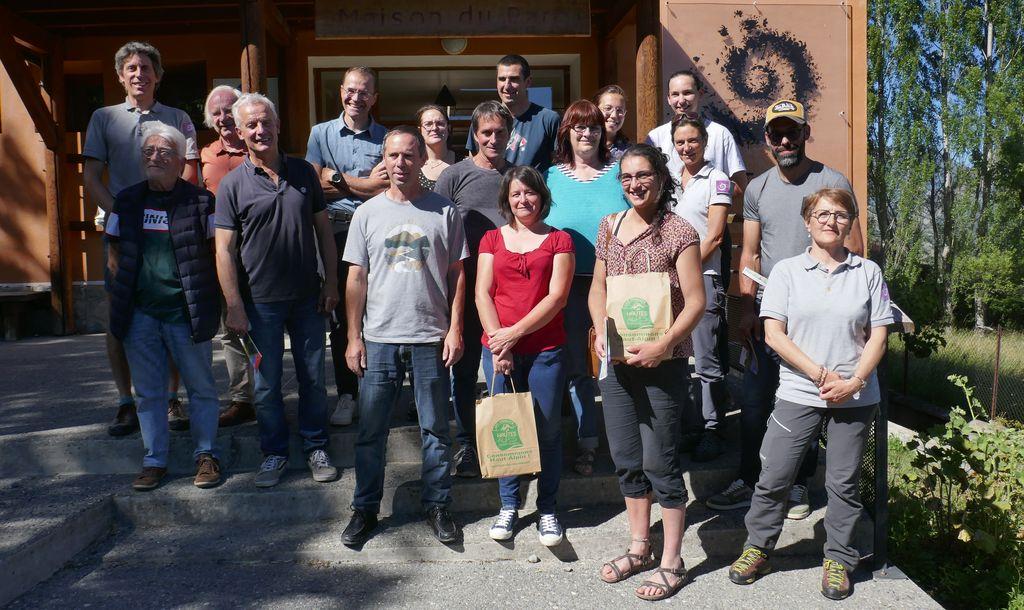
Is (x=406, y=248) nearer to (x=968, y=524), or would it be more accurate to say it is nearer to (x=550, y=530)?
(x=550, y=530)

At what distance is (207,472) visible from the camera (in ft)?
12.0

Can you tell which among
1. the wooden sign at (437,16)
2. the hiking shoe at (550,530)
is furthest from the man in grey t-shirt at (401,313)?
the wooden sign at (437,16)

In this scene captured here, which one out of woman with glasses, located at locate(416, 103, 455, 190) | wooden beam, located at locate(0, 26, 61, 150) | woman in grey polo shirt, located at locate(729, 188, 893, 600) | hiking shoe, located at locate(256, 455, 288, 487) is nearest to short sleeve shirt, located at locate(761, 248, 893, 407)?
woman in grey polo shirt, located at locate(729, 188, 893, 600)

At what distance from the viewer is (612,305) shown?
314 cm

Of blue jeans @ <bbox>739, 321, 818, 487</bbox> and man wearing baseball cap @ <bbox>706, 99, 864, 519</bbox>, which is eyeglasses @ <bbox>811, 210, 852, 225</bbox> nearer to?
man wearing baseball cap @ <bbox>706, 99, 864, 519</bbox>

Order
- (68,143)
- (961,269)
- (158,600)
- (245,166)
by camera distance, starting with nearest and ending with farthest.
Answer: (158,600), (245,166), (68,143), (961,269)

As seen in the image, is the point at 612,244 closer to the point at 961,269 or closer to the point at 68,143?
the point at 68,143

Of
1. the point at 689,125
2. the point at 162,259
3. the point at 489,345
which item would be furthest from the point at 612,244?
the point at 162,259

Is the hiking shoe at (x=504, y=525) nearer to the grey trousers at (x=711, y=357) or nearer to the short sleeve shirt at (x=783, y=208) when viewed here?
the grey trousers at (x=711, y=357)

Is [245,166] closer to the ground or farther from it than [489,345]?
farther from it

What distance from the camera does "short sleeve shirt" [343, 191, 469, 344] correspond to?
335cm

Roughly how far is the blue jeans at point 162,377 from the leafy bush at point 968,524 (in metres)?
3.51

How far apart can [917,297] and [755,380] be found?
8098 mm

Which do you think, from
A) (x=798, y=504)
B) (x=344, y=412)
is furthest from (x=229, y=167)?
(x=798, y=504)
